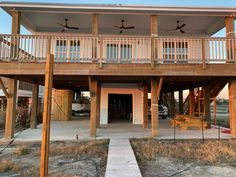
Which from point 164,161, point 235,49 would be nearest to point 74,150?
point 164,161

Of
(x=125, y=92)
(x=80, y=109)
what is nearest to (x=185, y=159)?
(x=125, y=92)

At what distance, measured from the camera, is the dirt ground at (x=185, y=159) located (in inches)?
192

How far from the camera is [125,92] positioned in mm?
14586

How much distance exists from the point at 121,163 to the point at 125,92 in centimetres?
952

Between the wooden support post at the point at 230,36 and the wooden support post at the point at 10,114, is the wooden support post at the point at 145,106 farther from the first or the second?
the wooden support post at the point at 10,114

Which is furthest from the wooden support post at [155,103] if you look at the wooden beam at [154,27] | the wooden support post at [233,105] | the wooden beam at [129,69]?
the wooden support post at [233,105]

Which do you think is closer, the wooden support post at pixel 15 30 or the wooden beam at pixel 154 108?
the wooden support post at pixel 15 30

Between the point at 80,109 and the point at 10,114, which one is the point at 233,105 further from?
the point at 80,109

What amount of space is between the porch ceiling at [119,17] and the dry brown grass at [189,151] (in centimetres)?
565

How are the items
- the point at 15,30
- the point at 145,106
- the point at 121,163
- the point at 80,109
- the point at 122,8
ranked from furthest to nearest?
the point at 80,109
the point at 145,106
the point at 122,8
the point at 15,30
the point at 121,163

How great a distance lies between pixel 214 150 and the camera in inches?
261

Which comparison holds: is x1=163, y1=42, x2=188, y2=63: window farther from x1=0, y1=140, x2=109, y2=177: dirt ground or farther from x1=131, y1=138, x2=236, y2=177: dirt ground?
x1=0, y1=140, x2=109, y2=177: dirt ground

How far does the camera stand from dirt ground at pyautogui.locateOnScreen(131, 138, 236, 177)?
487 cm

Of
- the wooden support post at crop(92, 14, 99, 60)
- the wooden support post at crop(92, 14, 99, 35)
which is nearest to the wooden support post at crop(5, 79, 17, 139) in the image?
the wooden support post at crop(92, 14, 99, 60)
